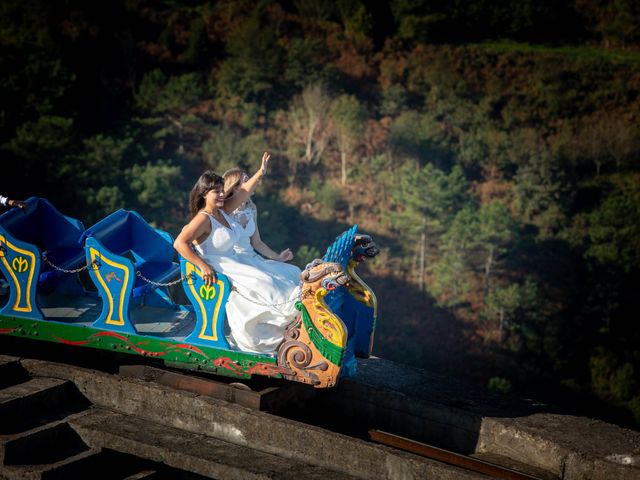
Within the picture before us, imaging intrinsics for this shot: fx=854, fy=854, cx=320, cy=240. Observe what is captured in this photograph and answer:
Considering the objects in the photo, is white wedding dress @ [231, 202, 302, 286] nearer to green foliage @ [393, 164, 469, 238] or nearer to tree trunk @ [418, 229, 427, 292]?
green foliage @ [393, 164, 469, 238]

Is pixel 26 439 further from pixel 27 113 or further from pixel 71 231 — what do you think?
pixel 27 113

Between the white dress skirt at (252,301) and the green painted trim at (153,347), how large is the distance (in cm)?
14

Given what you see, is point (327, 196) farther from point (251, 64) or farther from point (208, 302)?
point (208, 302)

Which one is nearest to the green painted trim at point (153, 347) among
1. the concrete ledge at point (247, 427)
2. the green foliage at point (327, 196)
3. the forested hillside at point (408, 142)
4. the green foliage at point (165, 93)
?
the concrete ledge at point (247, 427)

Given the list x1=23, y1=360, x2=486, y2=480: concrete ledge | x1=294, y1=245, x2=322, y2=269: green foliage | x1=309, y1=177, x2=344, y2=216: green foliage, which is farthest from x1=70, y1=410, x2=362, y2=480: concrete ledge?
x1=309, y1=177, x2=344, y2=216: green foliage

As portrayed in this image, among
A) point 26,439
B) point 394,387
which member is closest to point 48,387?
point 26,439

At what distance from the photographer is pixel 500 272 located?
21.1 m

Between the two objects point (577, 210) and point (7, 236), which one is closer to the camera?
point (7, 236)

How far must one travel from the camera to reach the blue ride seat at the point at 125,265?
6.81 meters

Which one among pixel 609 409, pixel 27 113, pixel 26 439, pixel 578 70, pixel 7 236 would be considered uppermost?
pixel 578 70

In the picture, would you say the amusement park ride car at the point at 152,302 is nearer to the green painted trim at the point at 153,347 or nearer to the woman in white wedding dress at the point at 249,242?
the green painted trim at the point at 153,347

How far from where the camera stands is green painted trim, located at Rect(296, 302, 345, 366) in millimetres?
6152

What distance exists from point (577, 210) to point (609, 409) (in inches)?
263

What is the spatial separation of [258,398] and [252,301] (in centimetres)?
74
